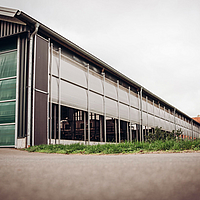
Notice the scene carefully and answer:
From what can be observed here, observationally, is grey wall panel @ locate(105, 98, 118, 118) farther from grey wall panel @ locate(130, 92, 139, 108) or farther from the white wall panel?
grey wall panel @ locate(130, 92, 139, 108)

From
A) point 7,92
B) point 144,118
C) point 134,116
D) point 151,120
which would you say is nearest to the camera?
point 7,92

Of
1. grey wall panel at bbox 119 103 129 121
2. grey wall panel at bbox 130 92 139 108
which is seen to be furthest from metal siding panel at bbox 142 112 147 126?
grey wall panel at bbox 119 103 129 121

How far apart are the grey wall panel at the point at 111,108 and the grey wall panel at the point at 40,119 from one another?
8012 millimetres

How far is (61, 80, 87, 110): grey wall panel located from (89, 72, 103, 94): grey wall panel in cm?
139

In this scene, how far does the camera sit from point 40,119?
13.6 metres

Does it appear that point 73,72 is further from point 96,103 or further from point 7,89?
point 7,89

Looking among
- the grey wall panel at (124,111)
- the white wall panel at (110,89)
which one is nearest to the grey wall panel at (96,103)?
the white wall panel at (110,89)

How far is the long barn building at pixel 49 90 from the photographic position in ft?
44.2

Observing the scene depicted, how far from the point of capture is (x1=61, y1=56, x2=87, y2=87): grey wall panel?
1670 cm

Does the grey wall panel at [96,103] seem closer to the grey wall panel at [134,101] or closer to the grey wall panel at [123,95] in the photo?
the grey wall panel at [123,95]

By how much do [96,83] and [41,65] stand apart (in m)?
6.74

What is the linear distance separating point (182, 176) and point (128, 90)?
24063 millimetres

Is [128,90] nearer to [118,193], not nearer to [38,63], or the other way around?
[38,63]

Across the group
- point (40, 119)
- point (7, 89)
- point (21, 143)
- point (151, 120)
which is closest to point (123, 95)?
point (151, 120)
